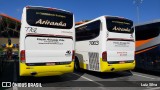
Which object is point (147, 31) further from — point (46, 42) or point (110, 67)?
point (46, 42)

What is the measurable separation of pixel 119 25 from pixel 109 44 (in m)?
1.22

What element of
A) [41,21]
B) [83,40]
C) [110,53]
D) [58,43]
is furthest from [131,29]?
[41,21]

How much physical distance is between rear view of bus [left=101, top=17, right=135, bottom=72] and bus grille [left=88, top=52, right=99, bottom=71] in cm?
52

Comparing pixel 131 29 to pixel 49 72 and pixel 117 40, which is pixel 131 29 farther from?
pixel 49 72

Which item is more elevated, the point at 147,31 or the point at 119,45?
the point at 147,31

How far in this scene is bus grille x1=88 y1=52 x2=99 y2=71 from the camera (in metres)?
10.9

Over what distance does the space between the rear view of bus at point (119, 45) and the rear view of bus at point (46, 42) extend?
192 cm

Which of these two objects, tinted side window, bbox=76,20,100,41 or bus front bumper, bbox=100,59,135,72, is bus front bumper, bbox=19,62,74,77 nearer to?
bus front bumper, bbox=100,59,135,72

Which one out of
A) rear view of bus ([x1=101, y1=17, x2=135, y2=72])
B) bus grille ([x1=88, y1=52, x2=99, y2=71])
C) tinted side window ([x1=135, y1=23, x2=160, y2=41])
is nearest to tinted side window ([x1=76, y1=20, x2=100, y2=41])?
rear view of bus ([x1=101, y1=17, x2=135, y2=72])

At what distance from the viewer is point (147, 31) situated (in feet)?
41.2

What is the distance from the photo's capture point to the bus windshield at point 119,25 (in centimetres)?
1066

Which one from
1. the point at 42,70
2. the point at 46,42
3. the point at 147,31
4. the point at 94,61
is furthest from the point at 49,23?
the point at 147,31

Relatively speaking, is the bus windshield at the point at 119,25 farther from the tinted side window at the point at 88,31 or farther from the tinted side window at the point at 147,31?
the tinted side window at the point at 147,31

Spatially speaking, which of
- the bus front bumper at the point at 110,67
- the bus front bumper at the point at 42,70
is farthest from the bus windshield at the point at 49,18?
the bus front bumper at the point at 110,67
